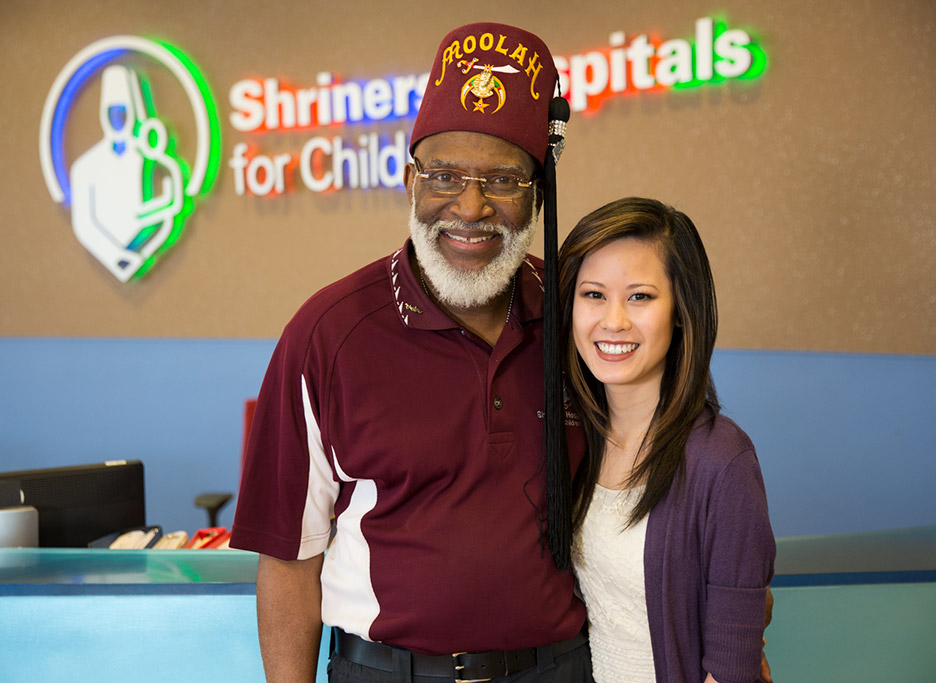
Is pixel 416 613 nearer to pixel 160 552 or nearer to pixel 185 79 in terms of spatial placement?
pixel 160 552

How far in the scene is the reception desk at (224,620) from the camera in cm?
176

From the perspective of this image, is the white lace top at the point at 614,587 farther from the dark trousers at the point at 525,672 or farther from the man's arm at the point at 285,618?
the man's arm at the point at 285,618

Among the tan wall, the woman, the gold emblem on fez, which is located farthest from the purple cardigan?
the tan wall

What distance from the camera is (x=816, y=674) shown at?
1.78m

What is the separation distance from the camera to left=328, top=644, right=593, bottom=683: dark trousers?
142 centimetres

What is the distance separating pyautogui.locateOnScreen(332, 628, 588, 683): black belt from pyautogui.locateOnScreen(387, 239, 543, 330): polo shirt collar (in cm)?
53

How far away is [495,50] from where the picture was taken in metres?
1.62

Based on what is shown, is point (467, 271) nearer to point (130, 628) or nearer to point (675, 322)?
point (675, 322)

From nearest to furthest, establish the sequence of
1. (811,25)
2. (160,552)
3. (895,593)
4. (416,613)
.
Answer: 1. (416,613)
2. (895,593)
3. (160,552)
4. (811,25)

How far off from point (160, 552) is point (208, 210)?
2.51 m

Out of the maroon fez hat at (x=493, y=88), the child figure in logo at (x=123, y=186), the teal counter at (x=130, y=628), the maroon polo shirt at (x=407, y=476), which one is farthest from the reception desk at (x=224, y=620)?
the child figure in logo at (x=123, y=186)

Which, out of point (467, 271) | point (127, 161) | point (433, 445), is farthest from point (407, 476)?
point (127, 161)

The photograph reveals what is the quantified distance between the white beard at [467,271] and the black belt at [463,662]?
0.58 m

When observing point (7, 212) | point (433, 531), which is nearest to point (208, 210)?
point (7, 212)
